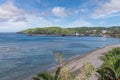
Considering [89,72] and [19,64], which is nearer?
[89,72]

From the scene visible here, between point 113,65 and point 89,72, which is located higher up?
point 89,72

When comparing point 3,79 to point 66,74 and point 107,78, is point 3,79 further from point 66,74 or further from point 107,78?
point 66,74

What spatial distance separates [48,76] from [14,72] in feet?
132

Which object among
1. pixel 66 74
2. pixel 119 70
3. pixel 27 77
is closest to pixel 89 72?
pixel 66 74

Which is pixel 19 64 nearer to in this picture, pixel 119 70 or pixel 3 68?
pixel 3 68

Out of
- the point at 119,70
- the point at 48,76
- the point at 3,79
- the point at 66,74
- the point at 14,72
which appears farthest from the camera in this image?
the point at 14,72

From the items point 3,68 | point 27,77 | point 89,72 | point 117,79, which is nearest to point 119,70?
point 117,79

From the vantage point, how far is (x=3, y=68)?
234 ft

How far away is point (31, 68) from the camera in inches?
2795

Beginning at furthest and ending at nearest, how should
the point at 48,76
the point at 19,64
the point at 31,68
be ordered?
the point at 19,64
the point at 31,68
the point at 48,76

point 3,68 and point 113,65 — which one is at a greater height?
point 113,65

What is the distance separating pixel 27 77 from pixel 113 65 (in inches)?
1069

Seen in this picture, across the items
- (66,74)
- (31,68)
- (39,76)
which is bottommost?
(31,68)

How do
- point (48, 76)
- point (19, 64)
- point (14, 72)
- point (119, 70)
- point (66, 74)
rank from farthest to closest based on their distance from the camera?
point (19, 64)
point (14, 72)
point (119, 70)
point (48, 76)
point (66, 74)
